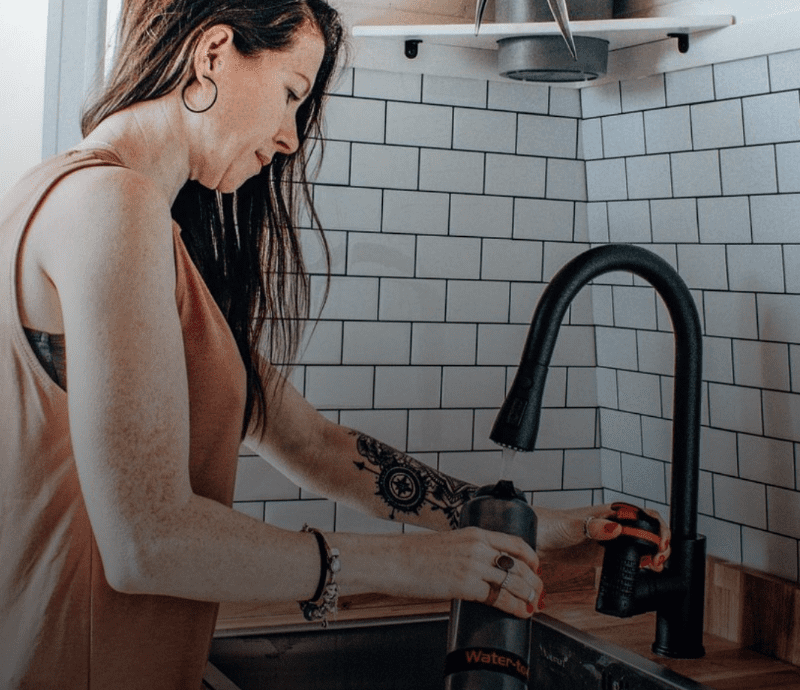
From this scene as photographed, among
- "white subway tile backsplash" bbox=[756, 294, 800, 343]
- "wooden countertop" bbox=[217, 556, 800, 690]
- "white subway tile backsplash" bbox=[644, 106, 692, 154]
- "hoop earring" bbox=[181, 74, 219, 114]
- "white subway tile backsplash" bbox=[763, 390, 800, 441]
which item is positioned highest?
"white subway tile backsplash" bbox=[644, 106, 692, 154]

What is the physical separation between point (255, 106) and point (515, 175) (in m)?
0.70

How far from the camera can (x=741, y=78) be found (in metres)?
1.37

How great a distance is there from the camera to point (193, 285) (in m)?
0.98

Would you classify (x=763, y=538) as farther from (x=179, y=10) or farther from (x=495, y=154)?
(x=179, y=10)

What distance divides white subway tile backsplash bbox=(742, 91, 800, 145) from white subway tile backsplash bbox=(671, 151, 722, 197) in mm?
84

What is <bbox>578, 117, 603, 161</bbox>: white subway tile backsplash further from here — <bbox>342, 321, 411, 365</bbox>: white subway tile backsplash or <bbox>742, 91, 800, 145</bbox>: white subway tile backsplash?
<bbox>342, 321, 411, 365</bbox>: white subway tile backsplash

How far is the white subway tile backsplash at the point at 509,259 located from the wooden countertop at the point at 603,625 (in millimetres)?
521

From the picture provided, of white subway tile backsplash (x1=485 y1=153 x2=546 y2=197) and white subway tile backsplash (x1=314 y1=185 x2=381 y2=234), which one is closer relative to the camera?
white subway tile backsplash (x1=314 y1=185 x2=381 y2=234)

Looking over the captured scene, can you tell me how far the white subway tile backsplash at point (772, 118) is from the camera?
130 centimetres

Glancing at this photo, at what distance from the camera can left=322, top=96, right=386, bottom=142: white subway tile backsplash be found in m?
1.53

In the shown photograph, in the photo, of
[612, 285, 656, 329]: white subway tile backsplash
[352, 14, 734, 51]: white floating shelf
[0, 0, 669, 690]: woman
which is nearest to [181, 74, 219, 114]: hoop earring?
[0, 0, 669, 690]: woman

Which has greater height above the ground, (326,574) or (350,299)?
(350,299)

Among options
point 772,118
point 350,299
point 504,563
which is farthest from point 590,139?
point 504,563

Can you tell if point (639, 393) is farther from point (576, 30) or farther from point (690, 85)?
point (576, 30)
